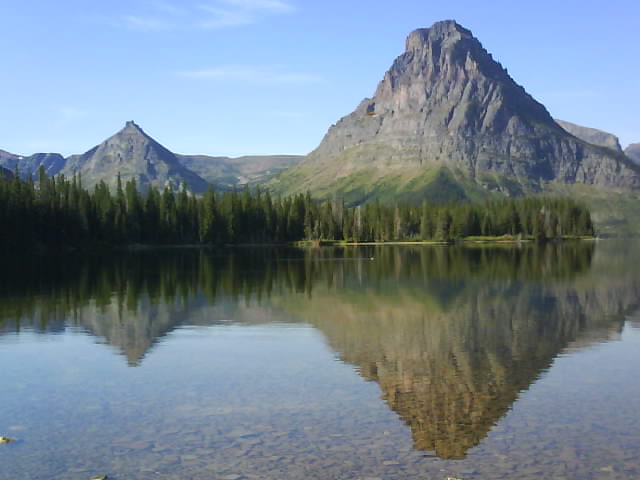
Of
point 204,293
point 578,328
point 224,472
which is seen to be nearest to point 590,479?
point 224,472

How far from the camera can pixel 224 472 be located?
18719 mm

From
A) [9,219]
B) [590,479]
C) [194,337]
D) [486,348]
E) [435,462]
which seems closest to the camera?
[590,479]

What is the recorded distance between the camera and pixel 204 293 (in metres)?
68.3

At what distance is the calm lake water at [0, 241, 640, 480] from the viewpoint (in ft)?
64.4

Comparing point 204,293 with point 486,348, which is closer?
point 486,348

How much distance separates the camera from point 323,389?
2802 cm

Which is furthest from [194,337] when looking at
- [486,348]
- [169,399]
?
[486,348]

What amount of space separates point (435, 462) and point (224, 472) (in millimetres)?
6058

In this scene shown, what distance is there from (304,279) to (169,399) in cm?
5803

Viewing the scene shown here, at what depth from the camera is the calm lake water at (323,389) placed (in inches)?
773

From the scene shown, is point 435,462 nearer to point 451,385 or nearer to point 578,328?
point 451,385

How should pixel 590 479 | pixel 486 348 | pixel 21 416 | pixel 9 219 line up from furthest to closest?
pixel 9 219 < pixel 486 348 < pixel 21 416 < pixel 590 479

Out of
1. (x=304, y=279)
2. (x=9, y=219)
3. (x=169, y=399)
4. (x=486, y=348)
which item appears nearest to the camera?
(x=169, y=399)

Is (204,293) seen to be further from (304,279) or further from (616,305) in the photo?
(616,305)
